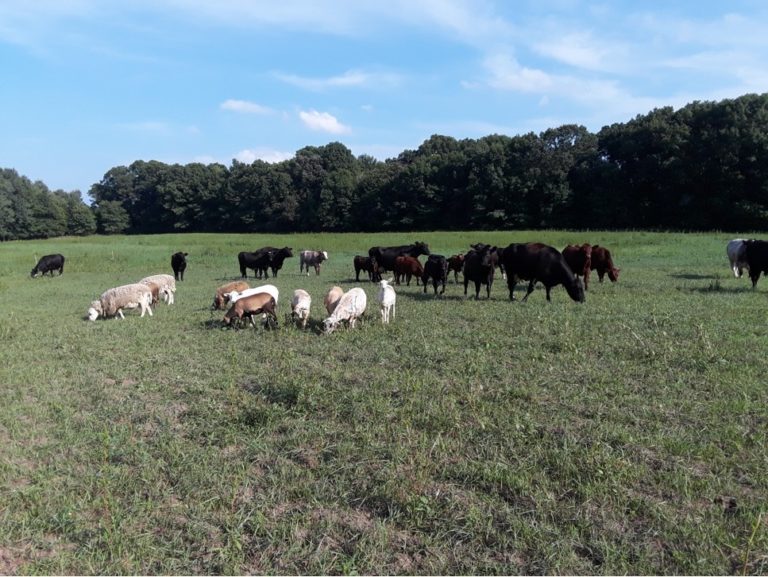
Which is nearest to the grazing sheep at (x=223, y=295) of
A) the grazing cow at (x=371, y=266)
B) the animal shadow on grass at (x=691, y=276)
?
the grazing cow at (x=371, y=266)

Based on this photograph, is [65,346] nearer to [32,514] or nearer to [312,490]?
[32,514]

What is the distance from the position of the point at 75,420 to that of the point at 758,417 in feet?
24.6

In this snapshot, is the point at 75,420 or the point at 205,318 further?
the point at 205,318

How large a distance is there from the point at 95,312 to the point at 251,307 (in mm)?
4962

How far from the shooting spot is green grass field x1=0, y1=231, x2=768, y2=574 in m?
3.93

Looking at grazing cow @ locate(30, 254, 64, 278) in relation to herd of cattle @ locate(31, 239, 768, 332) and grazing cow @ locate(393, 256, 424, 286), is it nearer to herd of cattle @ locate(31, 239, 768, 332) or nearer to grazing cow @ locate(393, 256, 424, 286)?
A: herd of cattle @ locate(31, 239, 768, 332)

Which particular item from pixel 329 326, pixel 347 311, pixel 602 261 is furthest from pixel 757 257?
pixel 329 326

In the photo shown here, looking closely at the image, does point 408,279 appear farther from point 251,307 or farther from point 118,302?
point 118,302

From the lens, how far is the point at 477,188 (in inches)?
2675

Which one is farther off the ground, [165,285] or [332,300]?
[165,285]

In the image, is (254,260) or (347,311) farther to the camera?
(254,260)

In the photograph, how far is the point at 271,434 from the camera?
5.87m

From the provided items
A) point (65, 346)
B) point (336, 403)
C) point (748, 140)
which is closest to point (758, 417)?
point (336, 403)

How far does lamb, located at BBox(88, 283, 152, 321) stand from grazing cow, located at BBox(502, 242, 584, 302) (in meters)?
9.52
